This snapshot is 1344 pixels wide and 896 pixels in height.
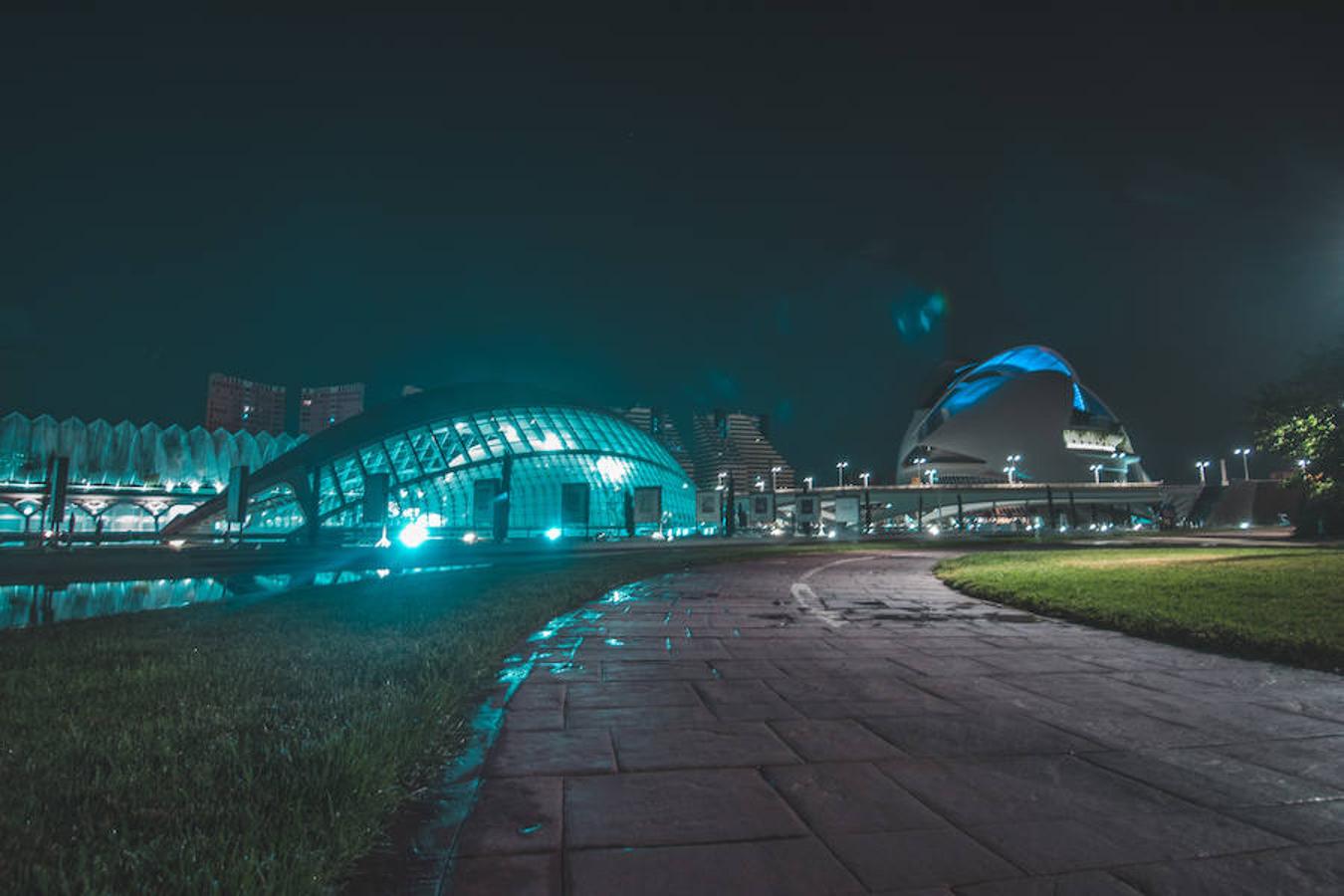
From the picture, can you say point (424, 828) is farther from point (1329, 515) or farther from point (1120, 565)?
point (1329, 515)

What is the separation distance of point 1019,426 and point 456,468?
96712 mm

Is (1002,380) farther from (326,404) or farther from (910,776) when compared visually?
(326,404)

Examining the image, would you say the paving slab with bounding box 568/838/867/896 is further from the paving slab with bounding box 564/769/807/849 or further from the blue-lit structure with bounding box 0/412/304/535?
the blue-lit structure with bounding box 0/412/304/535

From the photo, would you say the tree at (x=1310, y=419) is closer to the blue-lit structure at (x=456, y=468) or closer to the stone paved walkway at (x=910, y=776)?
the stone paved walkway at (x=910, y=776)

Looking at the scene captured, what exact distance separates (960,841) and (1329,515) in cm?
4436

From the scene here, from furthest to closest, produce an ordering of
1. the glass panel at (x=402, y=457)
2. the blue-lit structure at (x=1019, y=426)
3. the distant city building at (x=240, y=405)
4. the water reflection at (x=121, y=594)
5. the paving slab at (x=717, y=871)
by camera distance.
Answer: the distant city building at (x=240, y=405) → the blue-lit structure at (x=1019, y=426) → the glass panel at (x=402, y=457) → the water reflection at (x=121, y=594) → the paving slab at (x=717, y=871)

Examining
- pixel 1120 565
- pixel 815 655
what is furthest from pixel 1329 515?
pixel 815 655

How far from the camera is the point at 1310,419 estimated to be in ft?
62.2

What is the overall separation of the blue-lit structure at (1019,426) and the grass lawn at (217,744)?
378 ft

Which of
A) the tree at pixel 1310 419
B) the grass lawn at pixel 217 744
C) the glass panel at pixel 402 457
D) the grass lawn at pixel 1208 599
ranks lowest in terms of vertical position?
the grass lawn at pixel 1208 599

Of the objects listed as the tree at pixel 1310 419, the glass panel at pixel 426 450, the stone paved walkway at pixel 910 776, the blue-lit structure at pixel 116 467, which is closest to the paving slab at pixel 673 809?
the stone paved walkway at pixel 910 776

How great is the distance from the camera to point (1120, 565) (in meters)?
15.9

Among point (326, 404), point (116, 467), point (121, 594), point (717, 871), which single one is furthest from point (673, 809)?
point (326, 404)

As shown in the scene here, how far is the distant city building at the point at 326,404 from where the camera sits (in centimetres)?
18862
